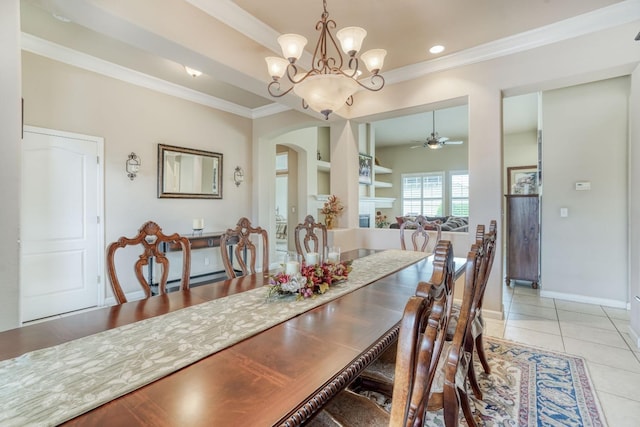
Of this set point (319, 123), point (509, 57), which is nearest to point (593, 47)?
point (509, 57)

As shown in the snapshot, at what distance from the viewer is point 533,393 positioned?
1977mm

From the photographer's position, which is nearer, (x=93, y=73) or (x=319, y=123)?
(x=93, y=73)

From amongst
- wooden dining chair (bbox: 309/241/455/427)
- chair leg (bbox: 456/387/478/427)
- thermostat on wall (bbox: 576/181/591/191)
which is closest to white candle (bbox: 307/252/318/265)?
chair leg (bbox: 456/387/478/427)

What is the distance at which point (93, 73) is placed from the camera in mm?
3646

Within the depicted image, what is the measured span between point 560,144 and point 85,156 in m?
5.98

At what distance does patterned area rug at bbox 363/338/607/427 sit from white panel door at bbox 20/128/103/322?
3.67 m

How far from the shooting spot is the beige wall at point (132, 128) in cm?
335

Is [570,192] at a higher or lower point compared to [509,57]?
lower

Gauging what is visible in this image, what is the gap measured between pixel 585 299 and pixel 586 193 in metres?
1.33

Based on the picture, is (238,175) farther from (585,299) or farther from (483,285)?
(585,299)

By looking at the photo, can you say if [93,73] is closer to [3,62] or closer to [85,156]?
[85,156]

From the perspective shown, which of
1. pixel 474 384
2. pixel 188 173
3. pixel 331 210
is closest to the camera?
pixel 474 384

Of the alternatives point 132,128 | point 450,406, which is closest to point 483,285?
point 450,406

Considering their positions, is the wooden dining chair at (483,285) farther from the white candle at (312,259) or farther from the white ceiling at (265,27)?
the white ceiling at (265,27)
